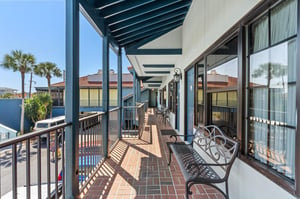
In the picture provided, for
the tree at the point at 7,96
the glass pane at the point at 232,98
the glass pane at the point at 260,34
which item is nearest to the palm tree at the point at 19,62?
the tree at the point at 7,96

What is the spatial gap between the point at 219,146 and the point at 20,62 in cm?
655

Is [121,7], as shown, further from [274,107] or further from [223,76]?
[274,107]

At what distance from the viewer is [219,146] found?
220 centimetres

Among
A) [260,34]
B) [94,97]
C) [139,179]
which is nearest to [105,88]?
[139,179]

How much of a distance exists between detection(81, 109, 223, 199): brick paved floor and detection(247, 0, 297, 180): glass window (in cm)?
114

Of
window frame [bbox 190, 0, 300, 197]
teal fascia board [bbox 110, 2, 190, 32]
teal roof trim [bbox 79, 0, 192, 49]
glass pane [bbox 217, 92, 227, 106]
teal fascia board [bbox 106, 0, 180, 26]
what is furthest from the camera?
teal fascia board [bbox 110, 2, 190, 32]

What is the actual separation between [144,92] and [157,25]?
67.5 feet

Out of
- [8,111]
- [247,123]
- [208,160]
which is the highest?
[247,123]

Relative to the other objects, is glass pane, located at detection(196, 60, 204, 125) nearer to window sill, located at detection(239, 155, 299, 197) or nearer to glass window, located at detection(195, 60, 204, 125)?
glass window, located at detection(195, 60, 204, 125)

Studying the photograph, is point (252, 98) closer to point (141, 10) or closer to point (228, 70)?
point (228, 70)

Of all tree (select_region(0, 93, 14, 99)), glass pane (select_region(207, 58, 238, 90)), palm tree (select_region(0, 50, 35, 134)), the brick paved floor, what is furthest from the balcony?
palm tree (select_region(0, 50, 35, 134))

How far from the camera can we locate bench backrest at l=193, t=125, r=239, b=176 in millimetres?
1849

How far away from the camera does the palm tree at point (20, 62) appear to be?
5.55 m

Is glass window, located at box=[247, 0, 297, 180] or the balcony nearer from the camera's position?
glass window, located at box=[247, 0, 297, 180]
